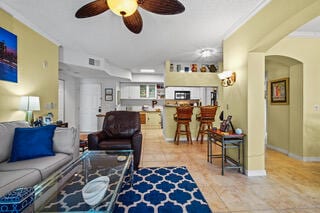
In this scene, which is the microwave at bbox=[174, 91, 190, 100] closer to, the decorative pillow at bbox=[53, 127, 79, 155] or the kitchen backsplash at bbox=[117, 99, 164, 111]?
the kitchen backsplash at bbox=[117, 99, 164, 111]

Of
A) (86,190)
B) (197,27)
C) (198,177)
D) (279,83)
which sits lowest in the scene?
(198,177)

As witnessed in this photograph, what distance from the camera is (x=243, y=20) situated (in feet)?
8.61

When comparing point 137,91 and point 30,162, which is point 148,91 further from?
point 30,162

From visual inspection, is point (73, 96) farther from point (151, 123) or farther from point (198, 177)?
point (198, 177)

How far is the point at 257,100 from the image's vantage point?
2.59 metres

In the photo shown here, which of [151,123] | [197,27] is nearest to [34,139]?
[197,27]

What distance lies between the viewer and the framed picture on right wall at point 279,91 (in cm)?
358

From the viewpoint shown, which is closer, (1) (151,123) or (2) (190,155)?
(2) (190,155)

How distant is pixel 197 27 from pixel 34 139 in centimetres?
304

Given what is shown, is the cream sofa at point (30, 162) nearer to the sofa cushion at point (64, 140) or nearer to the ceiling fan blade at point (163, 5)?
the sofa cushion at point (64, 140)

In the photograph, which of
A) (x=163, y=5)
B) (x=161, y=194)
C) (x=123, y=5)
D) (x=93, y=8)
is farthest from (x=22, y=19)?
(x=161, y=194)

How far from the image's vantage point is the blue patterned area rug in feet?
5.77

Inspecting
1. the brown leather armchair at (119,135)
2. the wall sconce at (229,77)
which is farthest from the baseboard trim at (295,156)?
the brown leather armchair at (119,135)

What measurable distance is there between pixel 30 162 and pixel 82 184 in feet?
2.24
